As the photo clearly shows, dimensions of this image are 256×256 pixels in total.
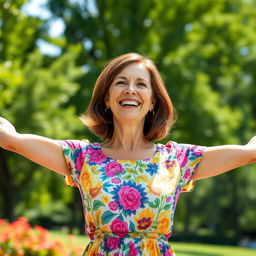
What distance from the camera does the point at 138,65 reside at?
2855 millimetres

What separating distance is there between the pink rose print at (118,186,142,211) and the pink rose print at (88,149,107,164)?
0.18 m

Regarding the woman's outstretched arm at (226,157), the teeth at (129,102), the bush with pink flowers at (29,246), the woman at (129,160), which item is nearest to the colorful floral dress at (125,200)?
the woman at (129,160)

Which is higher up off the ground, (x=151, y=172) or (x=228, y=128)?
(x=228, y=128)

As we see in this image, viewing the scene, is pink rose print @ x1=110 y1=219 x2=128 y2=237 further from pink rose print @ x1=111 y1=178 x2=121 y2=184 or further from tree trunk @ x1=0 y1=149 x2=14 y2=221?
tree trunk @ x1=0 y1=149 x2=14 y2=221

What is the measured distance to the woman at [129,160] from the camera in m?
2.65

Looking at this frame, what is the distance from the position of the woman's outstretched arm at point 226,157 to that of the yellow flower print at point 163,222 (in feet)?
1.03

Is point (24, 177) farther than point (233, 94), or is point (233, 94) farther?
point (233, 94)

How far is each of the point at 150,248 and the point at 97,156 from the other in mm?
463

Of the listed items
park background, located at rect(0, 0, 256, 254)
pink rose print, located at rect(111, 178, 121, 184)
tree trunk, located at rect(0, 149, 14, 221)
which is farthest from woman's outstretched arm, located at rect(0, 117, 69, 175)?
tree trunk, located at rect(0, 149, 14, 221)

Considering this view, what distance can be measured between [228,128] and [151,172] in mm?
17711

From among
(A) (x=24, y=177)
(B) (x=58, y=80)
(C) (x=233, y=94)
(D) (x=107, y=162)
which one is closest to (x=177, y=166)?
(D) (x=107, y=162)

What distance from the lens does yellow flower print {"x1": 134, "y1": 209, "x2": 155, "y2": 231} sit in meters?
2.65

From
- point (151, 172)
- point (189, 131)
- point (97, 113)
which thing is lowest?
point (151, 172)

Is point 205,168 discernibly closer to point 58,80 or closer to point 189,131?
point 58,80
